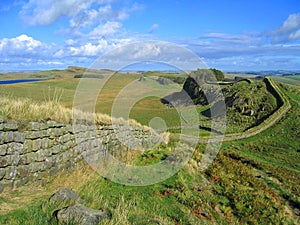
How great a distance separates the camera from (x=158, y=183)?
11930mm

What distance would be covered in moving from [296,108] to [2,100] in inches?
1444

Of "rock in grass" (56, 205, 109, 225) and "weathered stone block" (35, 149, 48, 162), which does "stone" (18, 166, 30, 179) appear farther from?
"rock in grass" (56, 205, 109, 225)

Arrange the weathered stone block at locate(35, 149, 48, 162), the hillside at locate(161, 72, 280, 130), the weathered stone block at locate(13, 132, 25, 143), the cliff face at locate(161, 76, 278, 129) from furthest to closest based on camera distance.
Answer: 1. the cliff face at locate(161, 76, 278, 129)
2. the hillside at locate(161, 72, 280, 130)
3. the weathered stone block at locate(35, 149, 48, 162)
4. the weathered stone block at locate(13, 132, 25, 143)

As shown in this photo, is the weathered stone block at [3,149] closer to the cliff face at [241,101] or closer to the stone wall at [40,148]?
the stone wall at [40,148]

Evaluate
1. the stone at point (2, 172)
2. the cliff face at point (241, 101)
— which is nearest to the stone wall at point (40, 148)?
the stone at point (2, 172)

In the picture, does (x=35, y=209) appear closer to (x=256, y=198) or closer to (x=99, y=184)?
(x=99, y=184)

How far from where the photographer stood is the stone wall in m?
8.20

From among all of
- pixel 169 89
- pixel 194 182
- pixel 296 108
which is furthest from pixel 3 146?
pixel 169 89

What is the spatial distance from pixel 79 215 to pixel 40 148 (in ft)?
11.9

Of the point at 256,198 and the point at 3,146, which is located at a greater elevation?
the point at 3,146

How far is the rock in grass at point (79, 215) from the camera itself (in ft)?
20.1

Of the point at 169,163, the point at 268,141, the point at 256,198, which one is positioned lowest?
the point at 268,141

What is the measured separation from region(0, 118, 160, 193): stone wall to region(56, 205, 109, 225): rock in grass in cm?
248

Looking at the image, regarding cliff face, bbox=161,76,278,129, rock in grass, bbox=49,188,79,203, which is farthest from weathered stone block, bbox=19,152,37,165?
A: cliff face, bbox=161,76,278,129
